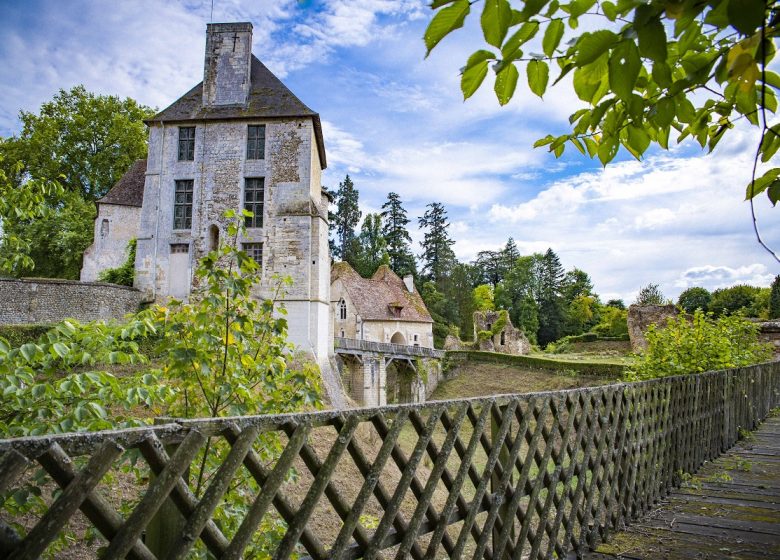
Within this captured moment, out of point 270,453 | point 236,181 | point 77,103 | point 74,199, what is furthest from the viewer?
point 77,103

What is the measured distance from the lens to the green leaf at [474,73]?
1.64m

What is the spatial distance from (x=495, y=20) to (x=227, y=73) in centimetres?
2617

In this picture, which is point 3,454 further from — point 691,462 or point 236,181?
point 236,181

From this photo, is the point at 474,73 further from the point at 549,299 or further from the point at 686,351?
the point at 549,299

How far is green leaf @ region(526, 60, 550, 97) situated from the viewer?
5.87ft

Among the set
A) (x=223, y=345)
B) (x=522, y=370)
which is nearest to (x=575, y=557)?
(x=223, y=345)

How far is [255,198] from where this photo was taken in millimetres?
24016

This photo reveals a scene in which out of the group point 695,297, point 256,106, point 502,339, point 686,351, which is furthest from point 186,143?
point 695,297

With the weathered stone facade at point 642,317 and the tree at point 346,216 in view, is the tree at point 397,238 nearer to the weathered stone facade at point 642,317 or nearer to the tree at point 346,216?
the tree at point 346,216

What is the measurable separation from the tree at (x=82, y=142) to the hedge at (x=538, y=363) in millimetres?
28311

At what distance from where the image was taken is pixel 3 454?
1.35 meters

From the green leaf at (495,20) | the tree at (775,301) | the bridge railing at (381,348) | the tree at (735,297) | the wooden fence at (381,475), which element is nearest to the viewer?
the green leaf at (495,20)

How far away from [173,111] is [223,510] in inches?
1000

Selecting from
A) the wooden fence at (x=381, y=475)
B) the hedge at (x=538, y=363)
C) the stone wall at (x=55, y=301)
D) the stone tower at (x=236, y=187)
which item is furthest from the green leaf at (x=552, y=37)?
the hedge at (x=538, y=363)
